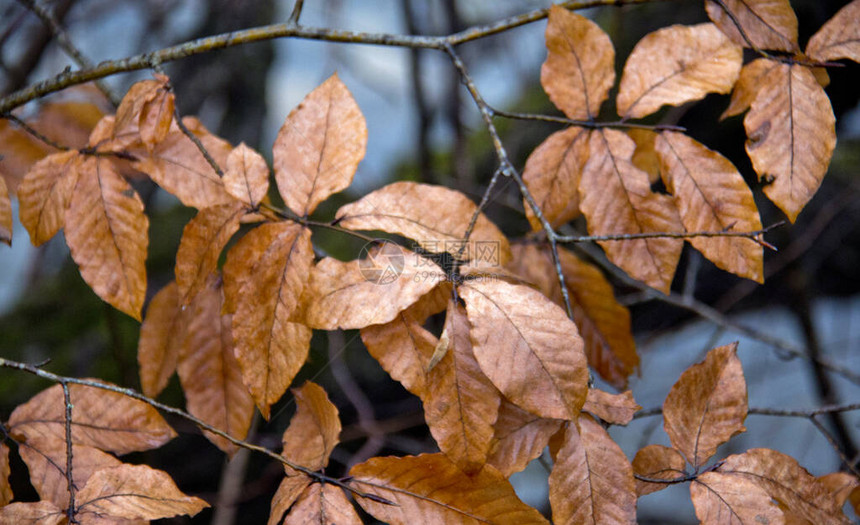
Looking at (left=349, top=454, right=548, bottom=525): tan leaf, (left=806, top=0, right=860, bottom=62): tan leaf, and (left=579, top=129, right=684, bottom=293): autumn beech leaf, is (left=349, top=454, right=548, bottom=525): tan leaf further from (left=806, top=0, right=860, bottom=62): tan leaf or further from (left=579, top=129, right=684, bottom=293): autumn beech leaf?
(left=806, top=0, right=860, bottom=62): tan leaf

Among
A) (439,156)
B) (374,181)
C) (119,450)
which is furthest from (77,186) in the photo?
(439,156)

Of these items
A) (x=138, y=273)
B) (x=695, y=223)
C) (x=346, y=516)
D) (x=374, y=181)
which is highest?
(x=374, y=181)

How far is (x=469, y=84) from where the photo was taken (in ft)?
1.79

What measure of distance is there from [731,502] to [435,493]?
9.1 inches

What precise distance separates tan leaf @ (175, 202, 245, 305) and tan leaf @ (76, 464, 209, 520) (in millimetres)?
143

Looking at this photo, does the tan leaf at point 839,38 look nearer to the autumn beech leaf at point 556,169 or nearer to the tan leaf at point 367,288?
the autumn beech leaf at point 556,169

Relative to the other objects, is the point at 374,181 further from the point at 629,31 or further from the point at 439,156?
the point at 629,31

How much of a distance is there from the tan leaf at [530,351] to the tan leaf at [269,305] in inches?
5.9

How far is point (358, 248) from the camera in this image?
1.52 meters

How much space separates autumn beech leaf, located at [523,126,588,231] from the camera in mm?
538

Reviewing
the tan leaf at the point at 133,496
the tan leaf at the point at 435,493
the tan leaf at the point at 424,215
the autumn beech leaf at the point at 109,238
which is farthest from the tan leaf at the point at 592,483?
the autumn beech leaf at the point at 109,238

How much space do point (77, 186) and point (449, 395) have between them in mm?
403

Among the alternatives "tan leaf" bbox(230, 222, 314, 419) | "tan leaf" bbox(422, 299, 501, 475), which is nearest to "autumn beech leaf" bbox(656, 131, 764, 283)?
"tan leaf" bbox(422, 299, 501, 475)

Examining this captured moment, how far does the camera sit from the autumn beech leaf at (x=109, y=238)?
19.1 inches
